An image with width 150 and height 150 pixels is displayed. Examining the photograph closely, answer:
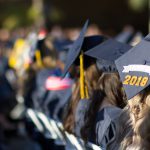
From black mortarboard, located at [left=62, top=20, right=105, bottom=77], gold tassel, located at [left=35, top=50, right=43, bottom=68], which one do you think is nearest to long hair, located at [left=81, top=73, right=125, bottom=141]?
black mortarboard, located at [left=62, top=20, right=105, bottom=77]

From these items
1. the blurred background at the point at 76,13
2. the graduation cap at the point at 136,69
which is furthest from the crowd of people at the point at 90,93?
the blurred background at the point at 76,13

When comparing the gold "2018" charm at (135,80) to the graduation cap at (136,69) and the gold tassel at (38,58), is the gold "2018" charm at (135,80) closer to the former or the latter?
the graduation cap at (136,69)

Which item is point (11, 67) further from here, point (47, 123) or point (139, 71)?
point (139, 71)

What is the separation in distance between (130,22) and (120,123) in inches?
862

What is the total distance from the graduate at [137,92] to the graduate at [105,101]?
1.95ft

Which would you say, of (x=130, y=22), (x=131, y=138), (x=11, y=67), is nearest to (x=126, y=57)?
(x=131, y=138)

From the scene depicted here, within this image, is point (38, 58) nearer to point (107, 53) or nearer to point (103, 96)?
point (107, 53)

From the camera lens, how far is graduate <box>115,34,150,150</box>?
15.5ft

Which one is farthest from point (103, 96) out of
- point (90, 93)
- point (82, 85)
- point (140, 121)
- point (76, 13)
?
point (76, 13)

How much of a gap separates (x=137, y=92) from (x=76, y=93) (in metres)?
1.94

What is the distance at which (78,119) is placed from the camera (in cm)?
637

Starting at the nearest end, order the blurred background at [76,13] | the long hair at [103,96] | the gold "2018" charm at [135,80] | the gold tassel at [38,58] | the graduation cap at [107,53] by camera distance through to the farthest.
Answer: the gold "2018" charm at [135,80] < the long hair at [103,96] < the graduation cap at [107,53] < the gold tassel at [38,58] < the blurred background at [76,13]

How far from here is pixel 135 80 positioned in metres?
4.98

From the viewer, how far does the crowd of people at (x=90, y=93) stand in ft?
16.2
